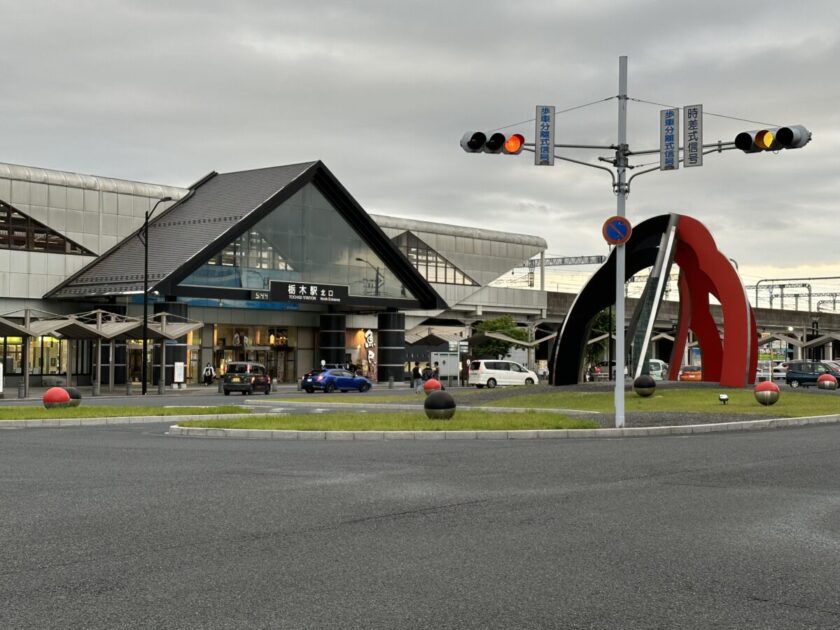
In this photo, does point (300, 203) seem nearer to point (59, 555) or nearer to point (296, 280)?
point (296, 280)

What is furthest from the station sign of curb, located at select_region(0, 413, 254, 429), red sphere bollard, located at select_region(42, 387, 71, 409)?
curb, located at select_region(0, 413, 254, 429)

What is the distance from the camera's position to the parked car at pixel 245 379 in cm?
4897

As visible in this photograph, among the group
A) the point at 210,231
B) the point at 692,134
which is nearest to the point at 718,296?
the point at 692,134

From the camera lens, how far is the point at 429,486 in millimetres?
12547

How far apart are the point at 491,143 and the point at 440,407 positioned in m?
6.42

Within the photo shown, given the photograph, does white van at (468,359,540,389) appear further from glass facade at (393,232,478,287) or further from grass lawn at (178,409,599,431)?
grass lawn at (178,409,599,431)

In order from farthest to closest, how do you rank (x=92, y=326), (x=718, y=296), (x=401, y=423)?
1. (x=92, y=326)
2. (x=718, y=296)
3. (x=401, y=423)

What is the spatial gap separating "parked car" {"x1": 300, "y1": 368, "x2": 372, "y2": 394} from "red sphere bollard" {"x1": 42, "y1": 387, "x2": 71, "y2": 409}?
2433 centimetres

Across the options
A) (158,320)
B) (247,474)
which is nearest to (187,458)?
(247,474)

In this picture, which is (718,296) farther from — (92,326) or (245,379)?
(92,326)

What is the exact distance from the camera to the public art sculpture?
116ft

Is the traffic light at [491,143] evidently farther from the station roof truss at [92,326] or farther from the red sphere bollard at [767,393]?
the station roof truss at [92,326]

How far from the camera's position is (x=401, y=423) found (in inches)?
906

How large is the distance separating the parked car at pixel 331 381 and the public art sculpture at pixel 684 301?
16.0m
